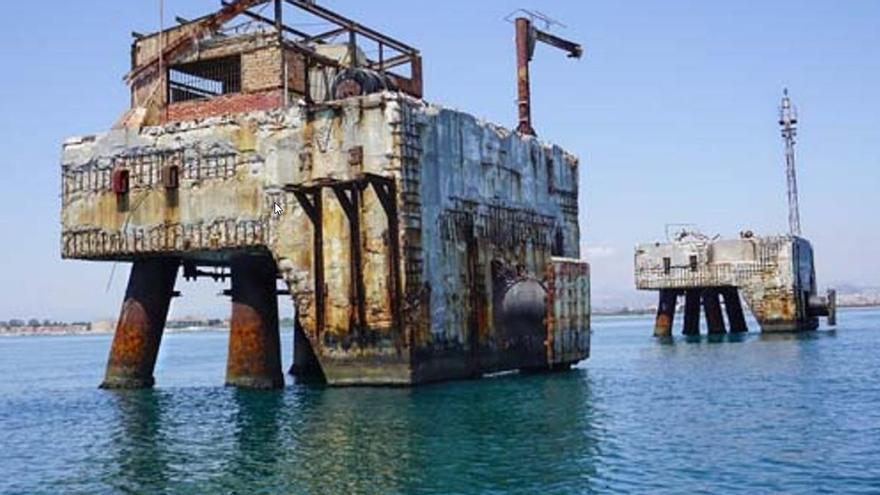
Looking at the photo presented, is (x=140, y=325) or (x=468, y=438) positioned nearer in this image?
(x=468, y=438)

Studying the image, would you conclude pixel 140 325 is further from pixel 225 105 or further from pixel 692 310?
pixel 692 310

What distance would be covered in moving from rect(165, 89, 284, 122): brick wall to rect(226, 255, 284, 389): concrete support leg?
15.9 feet

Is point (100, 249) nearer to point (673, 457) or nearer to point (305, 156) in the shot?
point (305, 156)

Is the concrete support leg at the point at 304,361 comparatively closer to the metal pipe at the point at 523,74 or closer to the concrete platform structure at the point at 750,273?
the metal pipe at the point at 523,74

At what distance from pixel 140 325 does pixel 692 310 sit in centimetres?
5375

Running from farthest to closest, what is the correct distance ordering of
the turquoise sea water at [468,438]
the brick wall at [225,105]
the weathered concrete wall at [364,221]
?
the brick wall at [225,105] → the weathered concrete wall at [364,221] → the turquoise sea water at [468,438]

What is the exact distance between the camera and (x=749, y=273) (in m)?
71.8

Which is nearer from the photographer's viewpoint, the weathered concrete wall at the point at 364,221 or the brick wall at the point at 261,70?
the weathered concrete wall at the point at 364,221

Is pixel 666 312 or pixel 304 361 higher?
pixel 666 312

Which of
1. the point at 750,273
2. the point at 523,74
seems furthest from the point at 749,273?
the point at 523,74

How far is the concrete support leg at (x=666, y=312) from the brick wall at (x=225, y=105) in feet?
161

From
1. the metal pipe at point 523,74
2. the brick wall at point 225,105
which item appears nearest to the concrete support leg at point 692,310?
the metal pipe at point 523,74

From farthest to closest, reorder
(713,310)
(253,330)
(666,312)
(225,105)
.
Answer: (713,310), (666,312), (225,105), (253,330)

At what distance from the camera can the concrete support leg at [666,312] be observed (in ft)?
259
